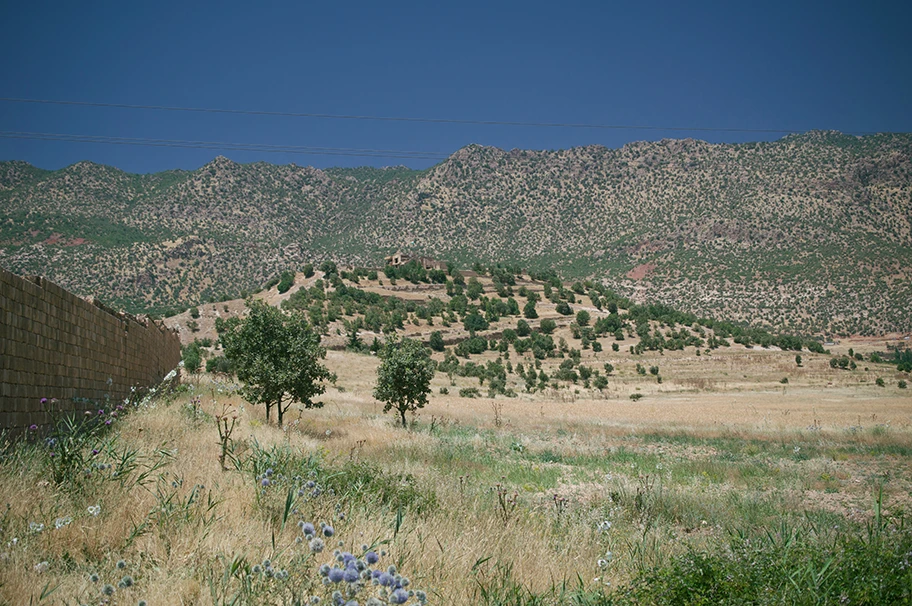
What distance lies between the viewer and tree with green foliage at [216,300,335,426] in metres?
22.1

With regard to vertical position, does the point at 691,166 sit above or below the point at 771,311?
above

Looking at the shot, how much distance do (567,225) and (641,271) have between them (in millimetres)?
20834

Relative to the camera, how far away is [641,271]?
110 meters

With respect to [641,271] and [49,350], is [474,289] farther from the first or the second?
[49,350]

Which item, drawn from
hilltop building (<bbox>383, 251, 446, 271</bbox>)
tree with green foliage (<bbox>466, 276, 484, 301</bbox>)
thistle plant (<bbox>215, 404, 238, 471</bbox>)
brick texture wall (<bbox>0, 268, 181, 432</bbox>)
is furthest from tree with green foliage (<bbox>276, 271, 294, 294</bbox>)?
thistle plant (<bbox>215, 404, 238, 471</bbox>)

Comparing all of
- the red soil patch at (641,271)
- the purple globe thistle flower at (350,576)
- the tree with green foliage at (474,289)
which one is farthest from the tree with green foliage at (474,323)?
the purple globe thistle flower at (350,576)

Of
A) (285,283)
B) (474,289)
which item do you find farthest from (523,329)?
(285,283)

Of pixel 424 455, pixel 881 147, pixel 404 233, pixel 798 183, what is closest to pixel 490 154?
pixel 404 233

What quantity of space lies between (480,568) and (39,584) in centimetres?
317

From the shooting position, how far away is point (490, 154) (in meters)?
157

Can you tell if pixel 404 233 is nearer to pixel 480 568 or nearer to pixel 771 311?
pixel 771 311

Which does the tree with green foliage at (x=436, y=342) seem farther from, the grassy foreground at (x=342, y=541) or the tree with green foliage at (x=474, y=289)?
the grassy foreground at (x=342, y=541)

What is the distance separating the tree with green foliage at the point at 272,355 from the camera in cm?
2214

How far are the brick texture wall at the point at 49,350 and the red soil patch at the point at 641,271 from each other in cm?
10408
